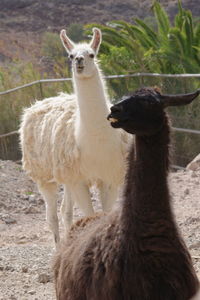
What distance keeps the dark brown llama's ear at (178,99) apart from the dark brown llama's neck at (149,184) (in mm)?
118

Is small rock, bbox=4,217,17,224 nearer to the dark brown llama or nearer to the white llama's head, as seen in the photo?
the white llama's head

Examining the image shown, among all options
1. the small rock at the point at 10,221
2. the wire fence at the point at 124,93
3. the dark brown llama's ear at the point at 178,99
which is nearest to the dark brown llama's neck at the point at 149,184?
the dark brown llama's ear at the point at 178,99

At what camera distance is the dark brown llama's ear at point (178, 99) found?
383 cm

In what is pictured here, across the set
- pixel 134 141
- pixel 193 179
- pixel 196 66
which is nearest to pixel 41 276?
pixel 134 141

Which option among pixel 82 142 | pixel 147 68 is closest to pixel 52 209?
pixel 82 142

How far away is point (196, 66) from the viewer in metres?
13.6

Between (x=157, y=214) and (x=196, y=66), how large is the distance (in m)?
9.99

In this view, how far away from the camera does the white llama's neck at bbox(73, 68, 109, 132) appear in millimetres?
7199

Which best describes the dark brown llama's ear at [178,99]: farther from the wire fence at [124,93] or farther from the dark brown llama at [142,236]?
the wire fence at [124,93]

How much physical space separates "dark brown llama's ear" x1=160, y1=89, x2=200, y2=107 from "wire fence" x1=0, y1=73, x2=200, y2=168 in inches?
209

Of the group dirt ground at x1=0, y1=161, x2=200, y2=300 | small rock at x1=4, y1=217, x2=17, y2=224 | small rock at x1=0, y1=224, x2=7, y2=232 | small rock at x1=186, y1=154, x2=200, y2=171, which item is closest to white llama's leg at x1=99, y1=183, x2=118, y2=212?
dirt ground at x1=0, y1=161, x2=200, y2=300

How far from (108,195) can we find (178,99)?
12.0ft

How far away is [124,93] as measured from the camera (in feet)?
40.5

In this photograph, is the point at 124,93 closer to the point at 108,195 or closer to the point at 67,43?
the point at 67,43
